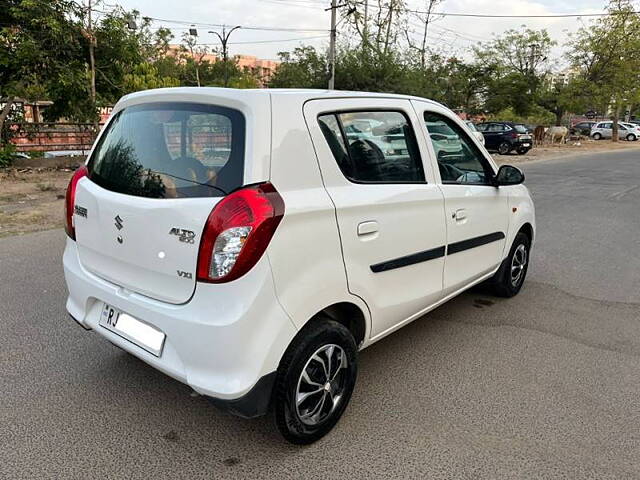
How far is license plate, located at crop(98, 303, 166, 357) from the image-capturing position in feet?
7.42

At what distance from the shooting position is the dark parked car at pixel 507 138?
23094 millimetres

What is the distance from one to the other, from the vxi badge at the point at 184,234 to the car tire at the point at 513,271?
2897 mm

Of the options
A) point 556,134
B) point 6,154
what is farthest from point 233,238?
point 556,134

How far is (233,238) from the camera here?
2.04 meters

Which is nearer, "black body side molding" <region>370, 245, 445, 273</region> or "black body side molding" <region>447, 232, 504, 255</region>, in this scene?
"black body side molding" <region>370, 245, 445, 273</region>

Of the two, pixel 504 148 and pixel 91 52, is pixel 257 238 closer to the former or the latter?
pixel 91 52

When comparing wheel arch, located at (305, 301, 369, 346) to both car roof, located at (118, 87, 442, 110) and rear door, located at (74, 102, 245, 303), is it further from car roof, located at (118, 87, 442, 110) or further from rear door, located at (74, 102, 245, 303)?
car roof, located at (118, 87, 442, 110)

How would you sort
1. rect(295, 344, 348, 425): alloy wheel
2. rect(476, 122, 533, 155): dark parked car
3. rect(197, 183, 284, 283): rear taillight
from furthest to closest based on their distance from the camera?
rect(476, 122, 533, 155): dark parked car → rect(295, 344, 348, 425): alloy wheel → rect(197, 183, 284, 283): rear taillight

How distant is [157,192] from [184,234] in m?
0.31

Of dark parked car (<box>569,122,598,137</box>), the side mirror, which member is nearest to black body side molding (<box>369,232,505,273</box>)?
the side mirror

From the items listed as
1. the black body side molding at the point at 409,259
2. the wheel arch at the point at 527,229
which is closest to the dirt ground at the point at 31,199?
the black body side molding at the point at 409,259

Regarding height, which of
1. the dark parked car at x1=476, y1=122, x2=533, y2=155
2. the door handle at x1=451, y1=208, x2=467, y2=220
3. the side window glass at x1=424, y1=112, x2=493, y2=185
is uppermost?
the dark parked car at x1=476, y1=122, x2=533, y2=155

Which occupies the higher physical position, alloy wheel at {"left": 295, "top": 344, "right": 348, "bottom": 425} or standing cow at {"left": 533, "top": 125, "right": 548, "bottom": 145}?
standing cow at {"left": 533, "top": 125, "right": 548, "bottom": 145}

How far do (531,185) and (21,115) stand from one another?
13.7 m
